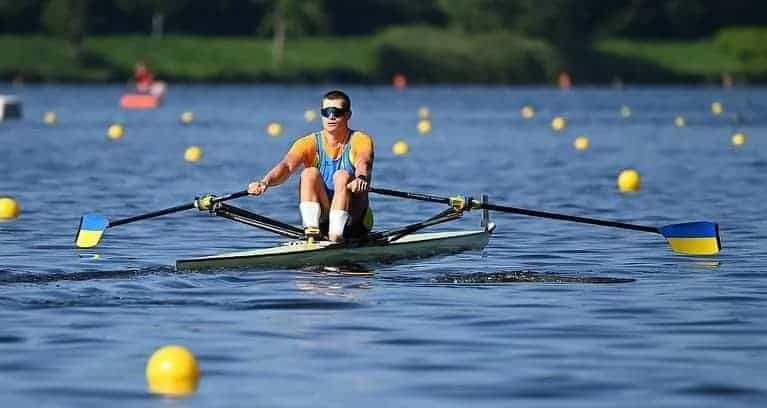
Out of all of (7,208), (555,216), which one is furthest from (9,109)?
(555,216)

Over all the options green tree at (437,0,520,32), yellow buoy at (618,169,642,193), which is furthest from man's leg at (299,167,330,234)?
green tree at (437,0,520,32)

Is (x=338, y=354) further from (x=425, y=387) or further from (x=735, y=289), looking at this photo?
(x=735, y=289)

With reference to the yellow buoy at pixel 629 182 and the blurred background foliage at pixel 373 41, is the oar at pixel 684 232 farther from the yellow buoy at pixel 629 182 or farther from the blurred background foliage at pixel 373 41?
the blurred background foliage at pixel 373 41

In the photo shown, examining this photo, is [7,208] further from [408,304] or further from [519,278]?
[408,304]

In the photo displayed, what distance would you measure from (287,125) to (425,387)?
148 ft

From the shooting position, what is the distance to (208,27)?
125m

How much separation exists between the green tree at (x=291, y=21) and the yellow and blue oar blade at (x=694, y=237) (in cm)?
9670

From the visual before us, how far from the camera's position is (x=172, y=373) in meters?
10.5

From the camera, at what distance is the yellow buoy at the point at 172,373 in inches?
413

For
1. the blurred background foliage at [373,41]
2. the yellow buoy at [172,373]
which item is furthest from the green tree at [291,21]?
the yellow buoy at [172,373]

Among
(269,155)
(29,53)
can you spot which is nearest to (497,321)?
(269,155)

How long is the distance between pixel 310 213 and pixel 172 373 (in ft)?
19.6

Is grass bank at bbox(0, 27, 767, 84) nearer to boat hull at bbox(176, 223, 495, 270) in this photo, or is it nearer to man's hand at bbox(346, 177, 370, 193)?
boat hull at bbox(176, 223, 495, 270)

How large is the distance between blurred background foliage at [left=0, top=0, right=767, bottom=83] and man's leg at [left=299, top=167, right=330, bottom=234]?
91040mm
